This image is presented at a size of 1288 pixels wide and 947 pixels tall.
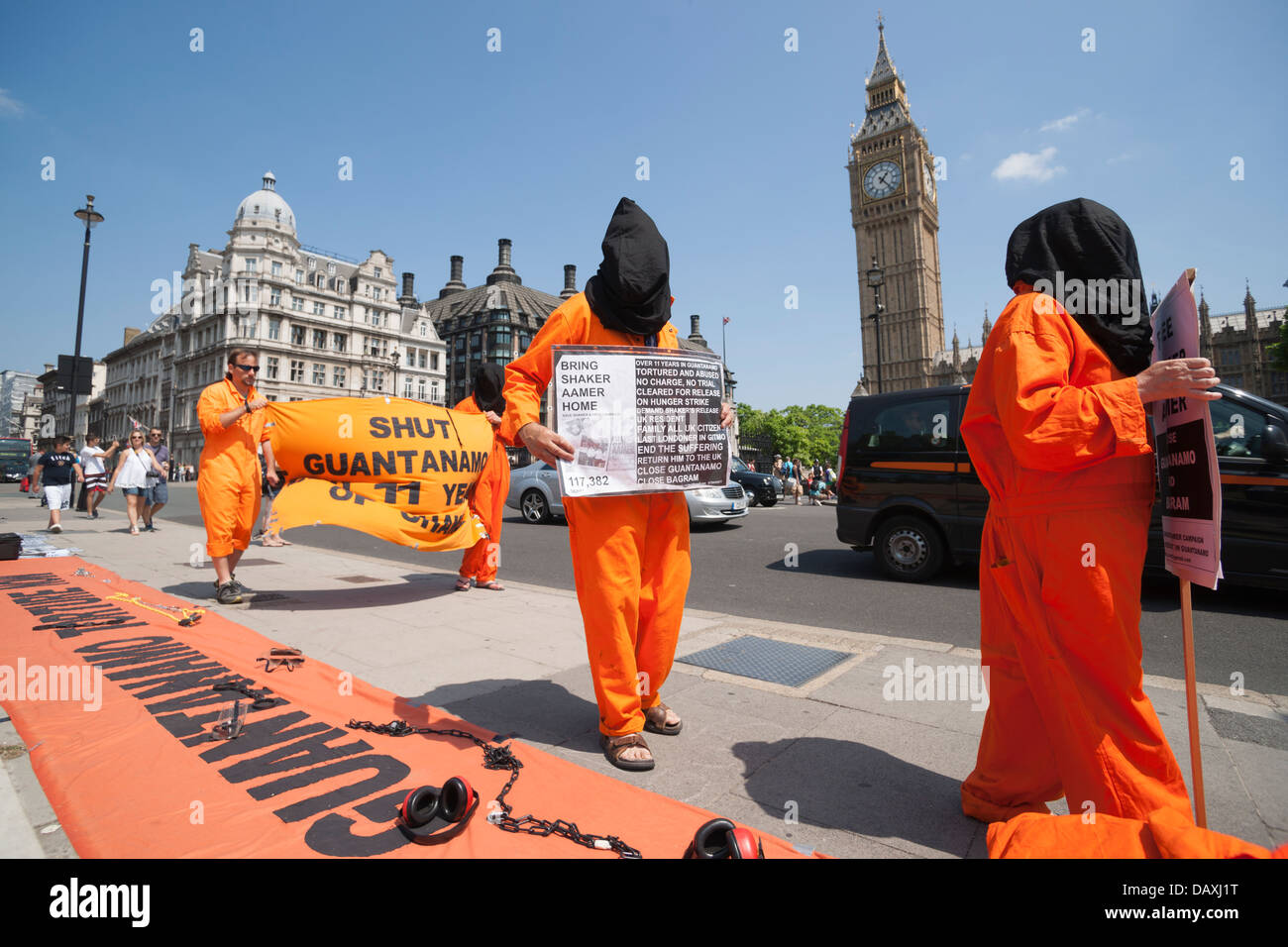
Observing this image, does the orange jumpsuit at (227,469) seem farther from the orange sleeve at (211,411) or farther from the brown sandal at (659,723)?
the brown sandal at (659,723)

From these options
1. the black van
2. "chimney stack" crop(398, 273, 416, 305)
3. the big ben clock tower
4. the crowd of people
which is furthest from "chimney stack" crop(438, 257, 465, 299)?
the black van

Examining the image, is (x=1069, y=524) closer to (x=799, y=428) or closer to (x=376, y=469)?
(x=376, y=469)

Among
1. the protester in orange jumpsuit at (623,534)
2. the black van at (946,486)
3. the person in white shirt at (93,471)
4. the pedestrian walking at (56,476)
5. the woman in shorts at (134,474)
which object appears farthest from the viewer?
the person in white shirt at (93,471)

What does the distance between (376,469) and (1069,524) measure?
16.8ft

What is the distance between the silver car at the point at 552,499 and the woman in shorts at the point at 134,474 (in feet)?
21.6

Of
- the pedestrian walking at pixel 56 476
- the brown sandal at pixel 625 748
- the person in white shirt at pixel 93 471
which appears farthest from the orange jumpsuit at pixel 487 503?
the person in white shirt at pixel 93 471

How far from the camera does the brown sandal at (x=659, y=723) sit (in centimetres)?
283

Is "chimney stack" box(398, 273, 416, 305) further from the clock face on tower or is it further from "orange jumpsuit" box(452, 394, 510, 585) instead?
"orange jumpsuit" box(452, 394, 510, 585)

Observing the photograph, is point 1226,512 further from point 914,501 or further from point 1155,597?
point 914,501

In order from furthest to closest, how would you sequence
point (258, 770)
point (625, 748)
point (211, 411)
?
point (211, 411)
point (625, 748)
point (258, 770)

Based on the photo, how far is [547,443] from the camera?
263 centimetres

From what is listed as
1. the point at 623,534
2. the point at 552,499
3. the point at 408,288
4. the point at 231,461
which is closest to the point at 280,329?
the point at 408,288

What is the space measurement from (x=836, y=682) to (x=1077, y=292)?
7.86 ft
